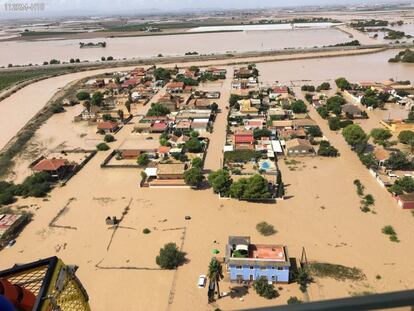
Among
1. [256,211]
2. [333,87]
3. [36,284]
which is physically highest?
[36,284]

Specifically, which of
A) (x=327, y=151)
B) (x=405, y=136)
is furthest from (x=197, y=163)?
(x=405, y=136)

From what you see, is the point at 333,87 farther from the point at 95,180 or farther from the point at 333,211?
the point at 95,180

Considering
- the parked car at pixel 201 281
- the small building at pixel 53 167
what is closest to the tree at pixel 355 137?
the parked car at pixel 201 281

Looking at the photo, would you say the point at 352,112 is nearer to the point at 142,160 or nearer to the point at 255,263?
the point at 142,160

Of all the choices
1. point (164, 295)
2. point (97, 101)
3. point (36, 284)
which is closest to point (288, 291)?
point (164, 295)

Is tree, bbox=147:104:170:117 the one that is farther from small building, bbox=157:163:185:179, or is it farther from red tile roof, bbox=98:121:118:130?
small building, bbox=157:163:185:179

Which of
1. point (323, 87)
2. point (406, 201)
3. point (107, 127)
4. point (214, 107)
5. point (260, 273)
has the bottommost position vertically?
point (323, 87)
